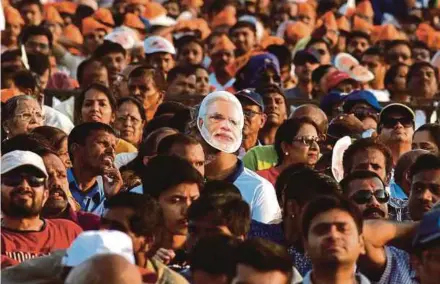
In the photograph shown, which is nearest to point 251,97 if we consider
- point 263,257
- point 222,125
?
point 222,125

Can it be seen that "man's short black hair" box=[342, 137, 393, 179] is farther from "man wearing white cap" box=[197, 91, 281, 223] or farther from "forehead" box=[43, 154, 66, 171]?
"forehead" box=[43, 154, 66, 171]

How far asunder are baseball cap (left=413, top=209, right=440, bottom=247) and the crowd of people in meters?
0.01

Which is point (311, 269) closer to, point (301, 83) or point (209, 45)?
point (301, 83)

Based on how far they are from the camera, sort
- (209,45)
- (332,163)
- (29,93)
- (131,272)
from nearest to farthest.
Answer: (131,272) < (332,163) < (29,93) < (209,45)

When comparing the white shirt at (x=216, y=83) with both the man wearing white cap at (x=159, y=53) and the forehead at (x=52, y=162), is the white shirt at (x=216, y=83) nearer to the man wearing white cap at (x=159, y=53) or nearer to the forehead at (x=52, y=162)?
the man wearing white cap at (x=159, y=53)

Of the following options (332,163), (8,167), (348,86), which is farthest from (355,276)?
(348,86)

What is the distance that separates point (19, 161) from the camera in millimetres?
11453

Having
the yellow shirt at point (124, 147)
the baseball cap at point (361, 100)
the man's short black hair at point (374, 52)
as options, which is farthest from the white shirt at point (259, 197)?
the man's short black hair at point (374, 52)

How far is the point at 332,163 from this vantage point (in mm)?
14062

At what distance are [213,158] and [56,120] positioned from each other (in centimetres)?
329

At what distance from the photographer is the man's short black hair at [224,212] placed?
1078 centimetres

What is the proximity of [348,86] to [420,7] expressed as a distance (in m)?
8.11

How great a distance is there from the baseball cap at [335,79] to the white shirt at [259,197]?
6199 millimetres

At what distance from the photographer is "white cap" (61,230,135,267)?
9.77 m
